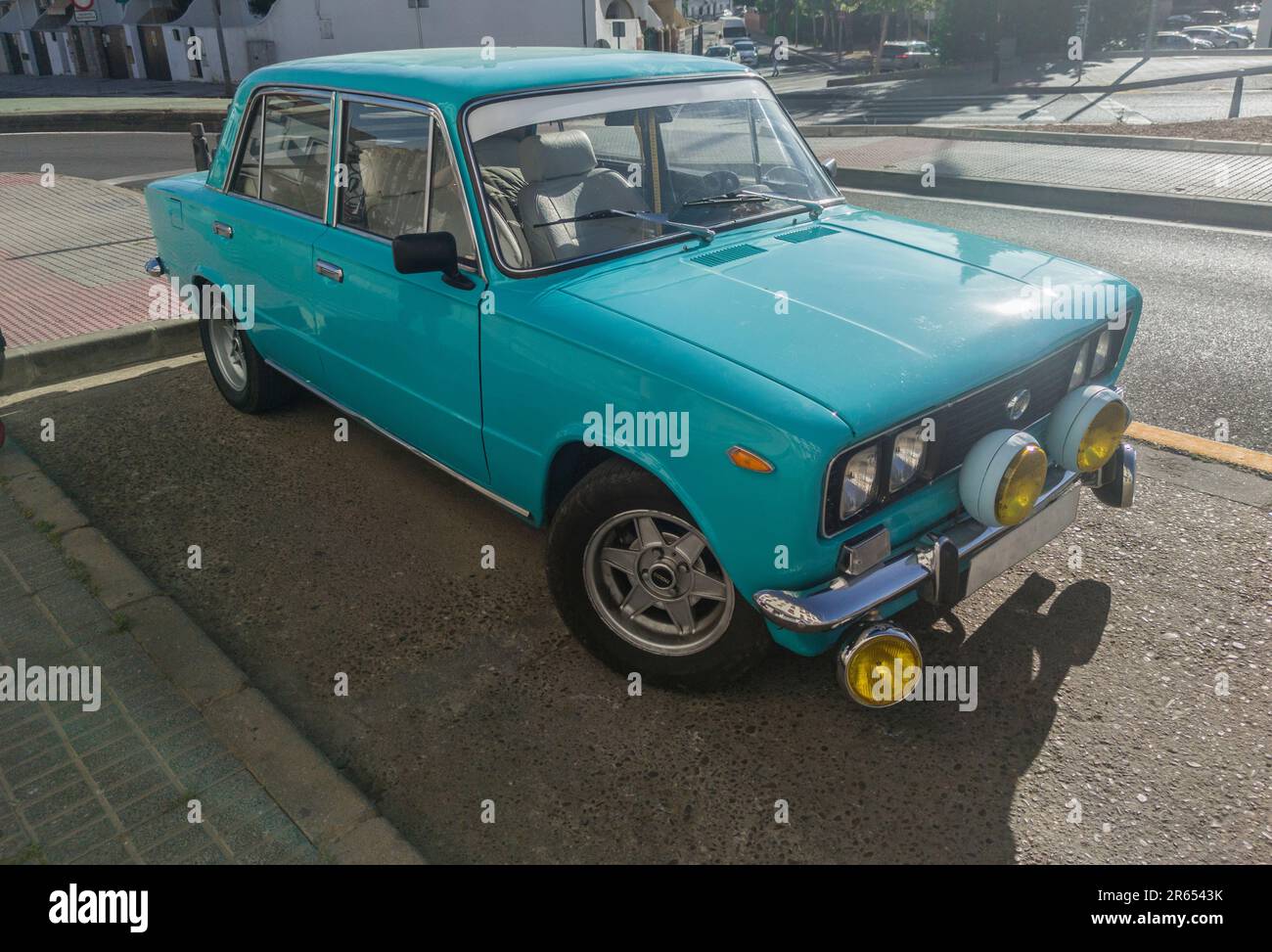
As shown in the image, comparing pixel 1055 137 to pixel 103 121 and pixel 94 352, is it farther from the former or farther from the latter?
pixel 103 121

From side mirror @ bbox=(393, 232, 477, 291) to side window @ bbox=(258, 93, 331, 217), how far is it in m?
1.18

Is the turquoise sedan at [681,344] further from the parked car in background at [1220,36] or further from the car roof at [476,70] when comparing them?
the parked car in background at [1220,36]

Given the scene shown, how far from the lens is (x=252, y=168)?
4.90m

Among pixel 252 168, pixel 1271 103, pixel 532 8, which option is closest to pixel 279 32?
pixel 532 8

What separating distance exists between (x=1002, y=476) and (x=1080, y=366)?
837 millimetres

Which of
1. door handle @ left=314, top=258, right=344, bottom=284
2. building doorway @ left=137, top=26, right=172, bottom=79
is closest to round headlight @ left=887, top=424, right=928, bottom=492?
door handle @ left=314, top=258, right=344, bottom=284

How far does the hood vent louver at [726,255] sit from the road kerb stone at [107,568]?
2487 mm

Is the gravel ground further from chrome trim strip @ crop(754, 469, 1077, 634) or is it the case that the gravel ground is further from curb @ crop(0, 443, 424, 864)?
chrome trim strip @ crop(754, 469, 1077, 634)

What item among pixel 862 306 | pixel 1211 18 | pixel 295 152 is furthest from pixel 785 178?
pixel 1211 18

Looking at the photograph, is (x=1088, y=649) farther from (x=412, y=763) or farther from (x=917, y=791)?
(x=412, y=763)

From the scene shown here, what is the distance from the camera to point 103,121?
2245 cm

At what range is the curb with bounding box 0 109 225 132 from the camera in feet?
72.6

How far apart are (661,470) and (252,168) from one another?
3.16m
